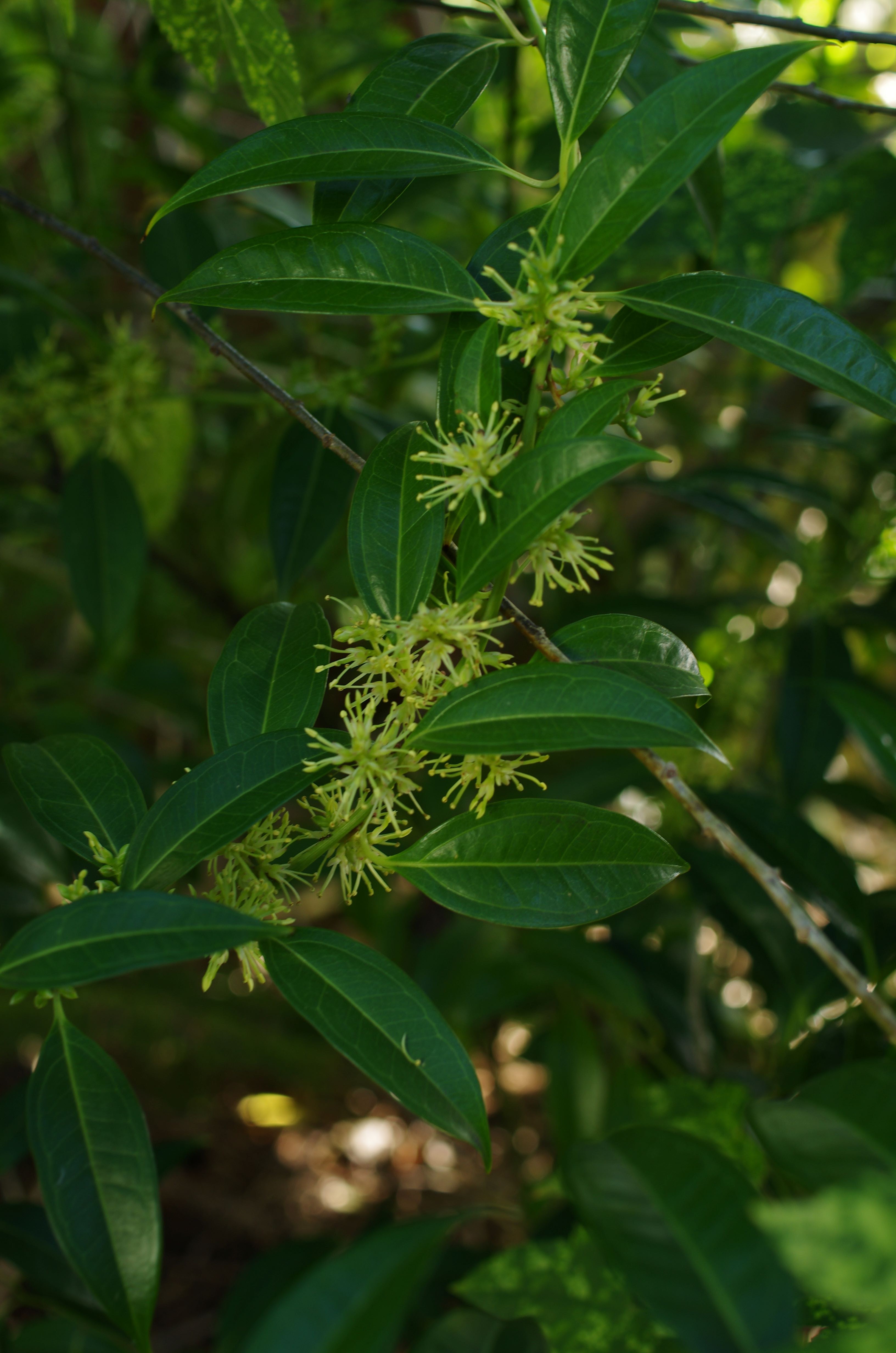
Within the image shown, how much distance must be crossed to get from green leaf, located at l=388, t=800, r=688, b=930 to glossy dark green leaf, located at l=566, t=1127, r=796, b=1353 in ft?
0.29

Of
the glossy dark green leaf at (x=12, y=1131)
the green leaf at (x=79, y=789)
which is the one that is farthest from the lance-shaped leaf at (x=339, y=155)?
the glossy dark green leaf at (x=12, y=1131)

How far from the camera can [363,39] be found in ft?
4.00

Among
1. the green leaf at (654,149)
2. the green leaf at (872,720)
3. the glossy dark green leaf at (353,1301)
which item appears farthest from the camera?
the green leaf at (872,720)

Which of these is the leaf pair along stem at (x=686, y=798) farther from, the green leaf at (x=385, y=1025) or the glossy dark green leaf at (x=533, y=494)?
the green leaf at (x=385, y=1025)

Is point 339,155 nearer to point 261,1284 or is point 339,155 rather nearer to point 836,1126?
point 836,1126

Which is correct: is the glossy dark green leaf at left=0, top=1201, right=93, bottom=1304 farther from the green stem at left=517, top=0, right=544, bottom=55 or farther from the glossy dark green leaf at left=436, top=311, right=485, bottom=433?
the green stem at left=517, top=0, right=544, bottom=55

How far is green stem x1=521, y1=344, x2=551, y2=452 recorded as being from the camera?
366mm

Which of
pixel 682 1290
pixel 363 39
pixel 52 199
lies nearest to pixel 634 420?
pixel 682 1290

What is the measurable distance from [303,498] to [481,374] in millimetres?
318

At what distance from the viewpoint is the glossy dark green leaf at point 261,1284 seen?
71 cm

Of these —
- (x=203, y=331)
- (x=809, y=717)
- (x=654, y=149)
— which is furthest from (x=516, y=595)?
(x=654, y=149)

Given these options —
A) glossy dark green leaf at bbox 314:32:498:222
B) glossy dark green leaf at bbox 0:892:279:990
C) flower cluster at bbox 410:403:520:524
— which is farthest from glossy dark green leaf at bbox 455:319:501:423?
glossy dark green leaf at bbox 0:892:279:990

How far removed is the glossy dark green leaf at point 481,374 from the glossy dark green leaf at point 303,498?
267mm

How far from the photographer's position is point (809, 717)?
0.82 meters
